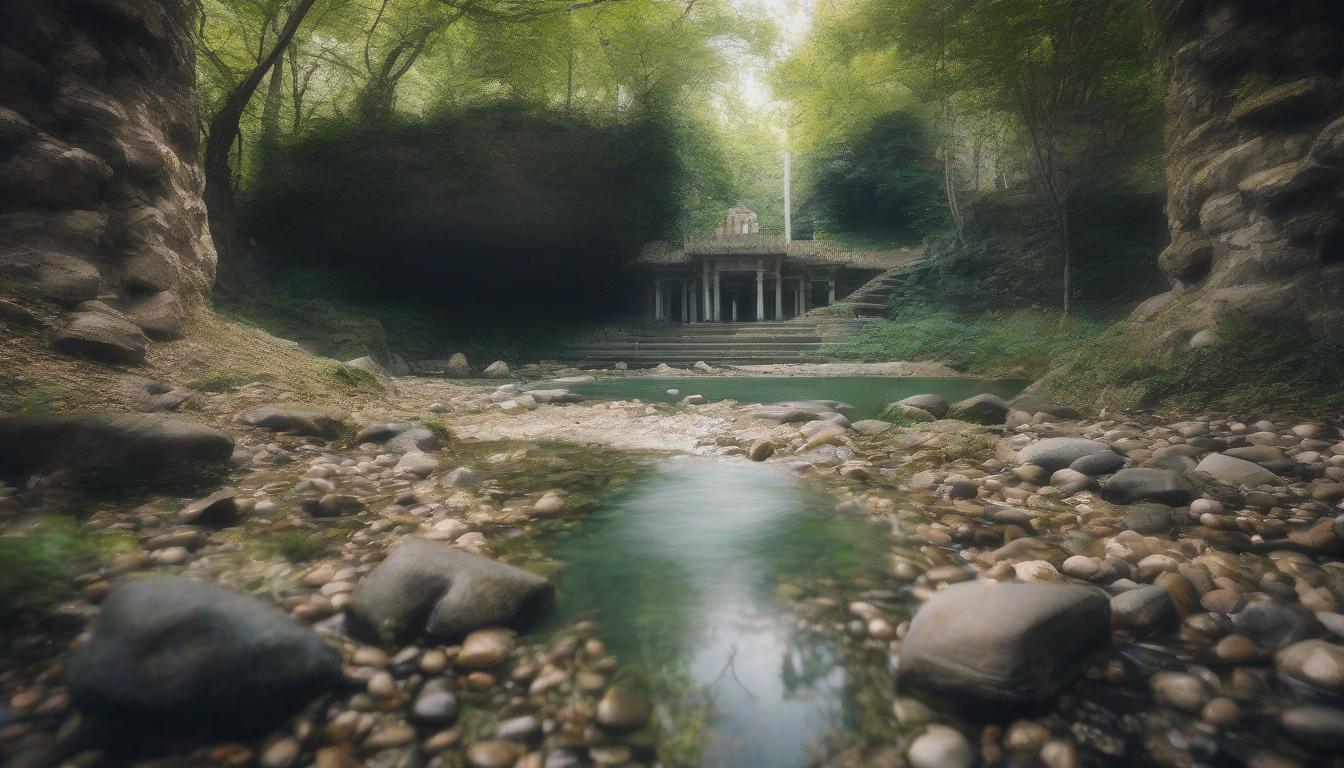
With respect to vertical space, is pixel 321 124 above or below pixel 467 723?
above

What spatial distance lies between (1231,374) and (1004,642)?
5624 mm

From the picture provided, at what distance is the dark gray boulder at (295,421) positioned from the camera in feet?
13.4

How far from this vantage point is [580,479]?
3.90 meters

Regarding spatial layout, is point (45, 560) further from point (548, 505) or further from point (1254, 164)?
point (1254, 164)

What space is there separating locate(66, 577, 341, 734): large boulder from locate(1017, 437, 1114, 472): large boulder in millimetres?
3988

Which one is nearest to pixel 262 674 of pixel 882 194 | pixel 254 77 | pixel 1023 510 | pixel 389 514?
pixel 389 514

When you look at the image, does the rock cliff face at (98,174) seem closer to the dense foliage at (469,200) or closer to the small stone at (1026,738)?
the small stone at (1026,738)

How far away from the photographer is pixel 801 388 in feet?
36.4

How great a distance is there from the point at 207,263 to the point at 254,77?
7130mm

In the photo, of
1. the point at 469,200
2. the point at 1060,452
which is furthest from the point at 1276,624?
the point at 469,200

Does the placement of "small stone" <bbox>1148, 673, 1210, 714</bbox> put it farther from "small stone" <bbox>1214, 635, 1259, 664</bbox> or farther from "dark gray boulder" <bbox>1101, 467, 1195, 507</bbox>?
"dark gray boulder" <bbox>1101, 467, 1195, 507</bbox>

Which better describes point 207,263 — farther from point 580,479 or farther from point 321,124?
point 321,124

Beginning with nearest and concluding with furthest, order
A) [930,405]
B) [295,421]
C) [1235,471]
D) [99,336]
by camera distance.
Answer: [1235,471] < [99,336] < [295,421] < [930,405]

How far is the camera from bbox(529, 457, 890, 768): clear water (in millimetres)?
1495
